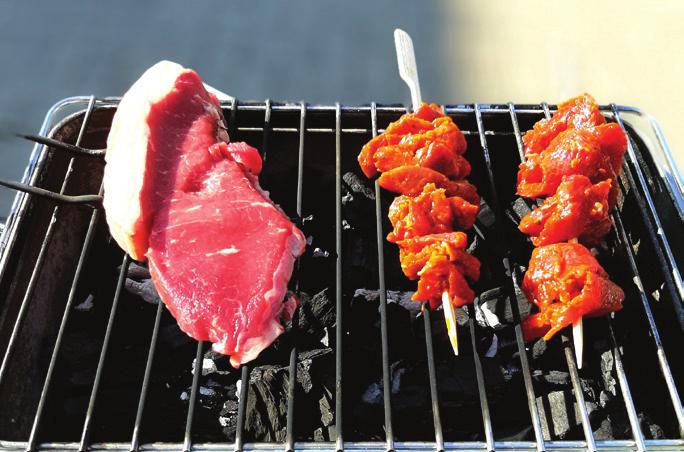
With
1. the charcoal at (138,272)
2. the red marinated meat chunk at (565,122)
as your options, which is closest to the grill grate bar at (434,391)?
the red marinated meat chunk at (565,122)

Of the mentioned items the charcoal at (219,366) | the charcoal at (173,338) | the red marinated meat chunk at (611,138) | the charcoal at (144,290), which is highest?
the red marinated meat chunk at (611,138)

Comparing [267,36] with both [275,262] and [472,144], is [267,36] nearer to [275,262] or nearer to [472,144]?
[472,144]

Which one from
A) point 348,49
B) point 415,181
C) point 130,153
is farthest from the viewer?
point 348,49

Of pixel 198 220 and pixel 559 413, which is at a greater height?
pixel 198 220

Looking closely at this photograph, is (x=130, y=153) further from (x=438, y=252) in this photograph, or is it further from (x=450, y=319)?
(x=450, y=319)

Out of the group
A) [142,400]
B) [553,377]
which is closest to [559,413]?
[553,377]

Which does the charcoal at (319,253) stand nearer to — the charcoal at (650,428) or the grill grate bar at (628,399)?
the grill grate bar at (628,399)

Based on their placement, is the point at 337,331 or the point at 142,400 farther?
the point at 337,331
